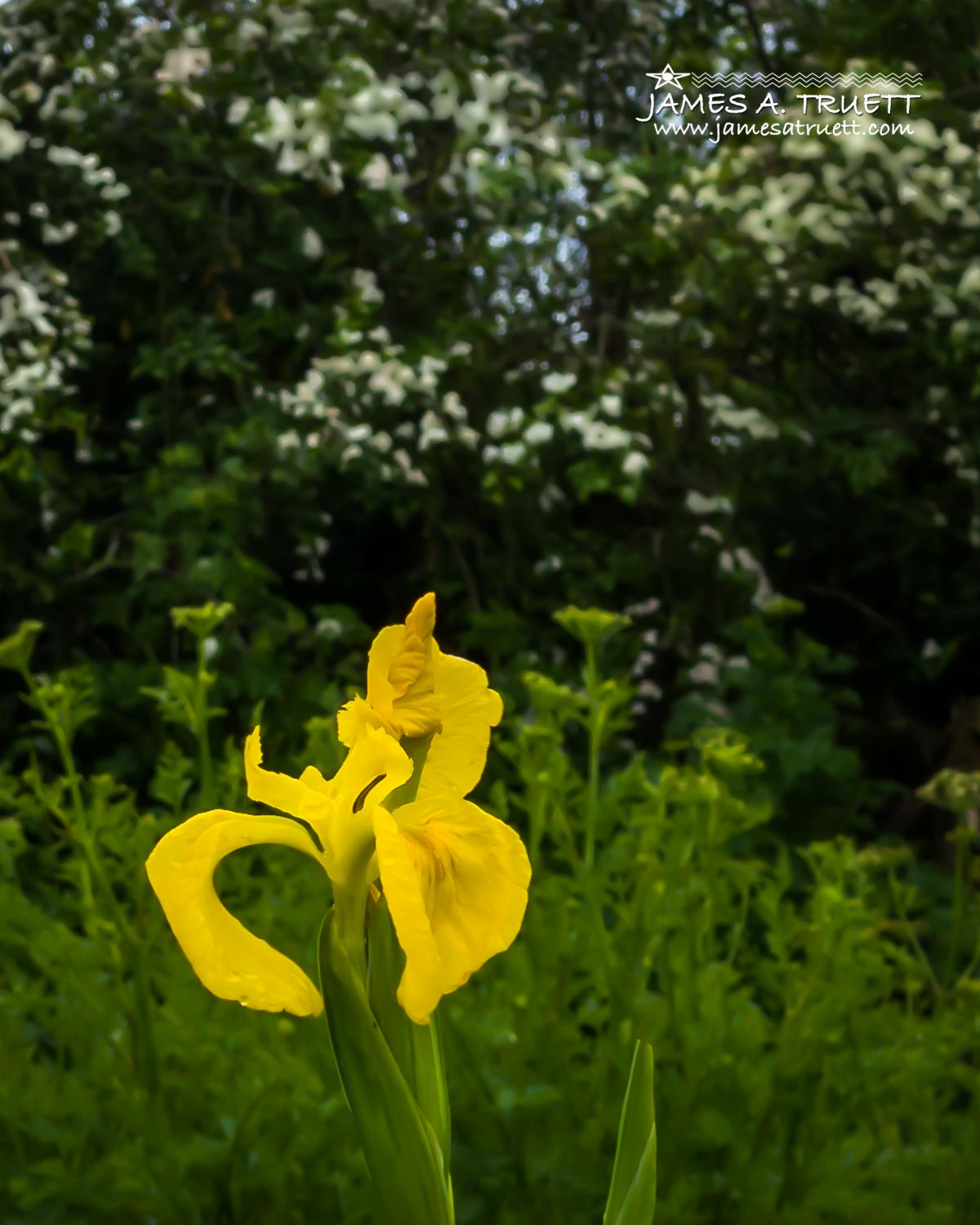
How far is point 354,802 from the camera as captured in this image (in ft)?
2.03

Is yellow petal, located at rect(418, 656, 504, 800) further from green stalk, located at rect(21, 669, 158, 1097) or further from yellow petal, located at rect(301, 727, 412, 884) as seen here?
green stalk, located at rect(21, 669, 158, 1097)

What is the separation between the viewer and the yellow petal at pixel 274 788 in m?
0.62

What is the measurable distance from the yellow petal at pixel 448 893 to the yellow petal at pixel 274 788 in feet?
0.18

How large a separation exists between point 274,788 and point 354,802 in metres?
0.04

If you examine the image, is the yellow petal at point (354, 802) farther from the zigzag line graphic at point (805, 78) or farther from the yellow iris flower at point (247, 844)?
the zigzag line graphic at point (805, 78)

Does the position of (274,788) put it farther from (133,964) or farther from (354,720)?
(133,964)

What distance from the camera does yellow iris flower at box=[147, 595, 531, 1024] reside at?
562 mm

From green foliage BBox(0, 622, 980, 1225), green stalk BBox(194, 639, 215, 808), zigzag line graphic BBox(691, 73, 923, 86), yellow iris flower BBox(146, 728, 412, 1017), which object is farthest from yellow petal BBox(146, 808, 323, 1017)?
zigzag line graphic BBox(691, 73, 923, 86)

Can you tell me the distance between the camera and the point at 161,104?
3564 mm

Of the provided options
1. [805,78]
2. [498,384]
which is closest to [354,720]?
[498,384]

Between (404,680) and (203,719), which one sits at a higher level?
(404,680)

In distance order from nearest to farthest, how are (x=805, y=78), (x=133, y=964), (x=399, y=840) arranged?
1. (x=399, y=840)
2. (x=133, y=964)
3. (x=805, y=78)

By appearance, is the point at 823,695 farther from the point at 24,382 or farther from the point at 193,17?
the point at 193,17

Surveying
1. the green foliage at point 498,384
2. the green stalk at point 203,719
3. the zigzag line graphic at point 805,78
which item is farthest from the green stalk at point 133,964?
the zigzag line graphic at point 805,78
